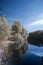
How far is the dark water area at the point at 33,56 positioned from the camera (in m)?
2.23

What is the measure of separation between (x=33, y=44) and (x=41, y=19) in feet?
1.11

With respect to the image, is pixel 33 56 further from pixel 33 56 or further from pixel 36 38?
pixel 36 38

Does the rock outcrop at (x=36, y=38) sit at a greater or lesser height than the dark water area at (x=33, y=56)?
greater

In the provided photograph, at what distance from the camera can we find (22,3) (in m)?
2.34

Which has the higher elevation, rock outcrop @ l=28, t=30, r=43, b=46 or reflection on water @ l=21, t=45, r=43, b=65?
rock outcrop @ l=28, t=30, r=43, b=46

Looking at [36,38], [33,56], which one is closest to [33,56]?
[33,56]

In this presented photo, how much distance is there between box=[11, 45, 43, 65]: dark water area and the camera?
223 cm

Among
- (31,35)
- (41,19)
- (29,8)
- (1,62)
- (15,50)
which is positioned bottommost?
(1,62)

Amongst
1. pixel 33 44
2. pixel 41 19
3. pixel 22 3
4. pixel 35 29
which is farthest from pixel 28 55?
pixel 22 3

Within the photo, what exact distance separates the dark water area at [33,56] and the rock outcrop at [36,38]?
0.06m

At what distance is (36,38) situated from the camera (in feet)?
7.55

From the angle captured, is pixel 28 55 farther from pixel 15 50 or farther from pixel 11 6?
pixel 11 6

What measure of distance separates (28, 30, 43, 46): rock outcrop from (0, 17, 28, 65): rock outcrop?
0.22 ft

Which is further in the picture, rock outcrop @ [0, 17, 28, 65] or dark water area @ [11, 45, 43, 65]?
rock outcrop @ [0, 17, 28, 65]
